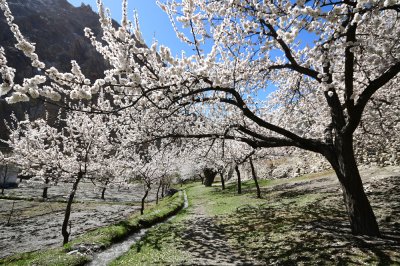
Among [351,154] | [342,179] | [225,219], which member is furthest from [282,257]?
[225,219]

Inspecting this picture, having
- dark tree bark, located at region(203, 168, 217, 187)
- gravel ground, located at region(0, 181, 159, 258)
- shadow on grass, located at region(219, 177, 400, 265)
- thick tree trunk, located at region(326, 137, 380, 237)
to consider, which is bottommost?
gravel ground, located at region(0, 181, 159, 258)

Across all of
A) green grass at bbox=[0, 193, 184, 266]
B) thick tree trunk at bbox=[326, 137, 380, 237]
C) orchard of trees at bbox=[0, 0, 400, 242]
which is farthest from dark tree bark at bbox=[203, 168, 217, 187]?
thick tree trunk at bbox=[326, 137, 380, 237]

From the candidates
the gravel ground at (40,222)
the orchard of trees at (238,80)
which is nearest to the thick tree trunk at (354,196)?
the orchard of trees at (238,80)

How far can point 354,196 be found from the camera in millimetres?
9938

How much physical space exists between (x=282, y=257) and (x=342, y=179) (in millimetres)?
3628

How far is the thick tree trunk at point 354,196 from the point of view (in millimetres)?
9867

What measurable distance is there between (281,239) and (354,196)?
12.3ft

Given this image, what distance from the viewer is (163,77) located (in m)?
7.16

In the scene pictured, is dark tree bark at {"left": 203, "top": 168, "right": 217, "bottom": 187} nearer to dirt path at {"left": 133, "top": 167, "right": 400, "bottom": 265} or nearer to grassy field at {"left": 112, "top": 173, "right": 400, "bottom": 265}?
dirt path at {"left": 133, "top": 167, "right": 400, "bottom": 265}

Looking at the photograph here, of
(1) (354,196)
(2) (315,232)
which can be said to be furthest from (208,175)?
(1) (354,196)

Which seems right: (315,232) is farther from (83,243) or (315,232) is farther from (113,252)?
(83,243)

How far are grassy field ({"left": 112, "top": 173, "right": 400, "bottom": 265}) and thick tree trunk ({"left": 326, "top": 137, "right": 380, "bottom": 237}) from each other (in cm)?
46

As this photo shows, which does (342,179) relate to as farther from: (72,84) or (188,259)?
(72,84)

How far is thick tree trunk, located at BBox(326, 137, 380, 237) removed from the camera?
987 cm
